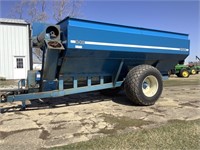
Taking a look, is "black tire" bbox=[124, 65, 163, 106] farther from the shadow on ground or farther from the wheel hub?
the shadow on ground

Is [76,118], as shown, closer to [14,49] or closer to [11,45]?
[14,49]

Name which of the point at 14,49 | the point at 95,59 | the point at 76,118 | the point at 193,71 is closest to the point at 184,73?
the point at 193,71

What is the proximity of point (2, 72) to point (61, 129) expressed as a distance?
46.7 ft

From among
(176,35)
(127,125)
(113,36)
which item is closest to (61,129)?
(127,125)

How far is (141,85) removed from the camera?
6.03 m

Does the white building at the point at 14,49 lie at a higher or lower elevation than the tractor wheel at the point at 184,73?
higher

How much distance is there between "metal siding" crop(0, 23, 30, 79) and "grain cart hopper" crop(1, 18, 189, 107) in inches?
475

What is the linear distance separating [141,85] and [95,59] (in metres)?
1.38

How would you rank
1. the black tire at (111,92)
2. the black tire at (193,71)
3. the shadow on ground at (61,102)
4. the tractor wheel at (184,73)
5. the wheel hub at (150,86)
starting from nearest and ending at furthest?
the shadow on ground at (61,102) → the wheel hub at (150,86) → the black tire at (111,92) → the tractor wheel at (184,73) → the black tire at (193,71)

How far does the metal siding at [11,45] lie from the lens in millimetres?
16938

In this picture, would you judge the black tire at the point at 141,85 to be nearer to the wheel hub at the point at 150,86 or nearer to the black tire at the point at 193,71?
the wheel hub at the point at 150,86

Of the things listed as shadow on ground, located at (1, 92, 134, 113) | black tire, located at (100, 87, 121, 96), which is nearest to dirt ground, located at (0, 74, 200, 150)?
shadow on ground, located at (1, 92, 134, 113)

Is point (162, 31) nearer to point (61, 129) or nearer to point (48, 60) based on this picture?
point (48, 60)

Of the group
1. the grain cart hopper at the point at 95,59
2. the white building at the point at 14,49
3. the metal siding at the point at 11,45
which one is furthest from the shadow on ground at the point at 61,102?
the metal siding at the point at 11,45
